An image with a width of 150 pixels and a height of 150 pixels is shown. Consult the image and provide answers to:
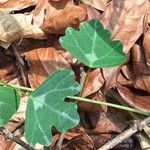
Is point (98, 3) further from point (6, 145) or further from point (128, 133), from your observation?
point (6, 145)

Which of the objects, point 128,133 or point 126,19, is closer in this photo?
point 128,133

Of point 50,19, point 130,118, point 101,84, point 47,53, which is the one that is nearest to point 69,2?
point 50,19

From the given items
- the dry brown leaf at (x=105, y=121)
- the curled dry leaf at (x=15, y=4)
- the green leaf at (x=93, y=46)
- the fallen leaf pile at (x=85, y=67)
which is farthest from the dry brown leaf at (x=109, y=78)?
the curled dry leaf at (x=15, y=4)

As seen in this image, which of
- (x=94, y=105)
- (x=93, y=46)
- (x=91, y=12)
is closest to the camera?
(x=93, y=46)

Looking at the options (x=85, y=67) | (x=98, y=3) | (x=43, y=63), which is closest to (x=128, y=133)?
(x=85, y=67)

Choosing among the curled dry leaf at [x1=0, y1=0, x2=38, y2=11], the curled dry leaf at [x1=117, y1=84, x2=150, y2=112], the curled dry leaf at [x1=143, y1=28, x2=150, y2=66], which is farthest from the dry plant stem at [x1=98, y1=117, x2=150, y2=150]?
the curled dry leaf at [x1=0, y1=0, x2=38, y2=11]

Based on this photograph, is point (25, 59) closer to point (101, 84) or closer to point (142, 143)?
point (101, 84)
